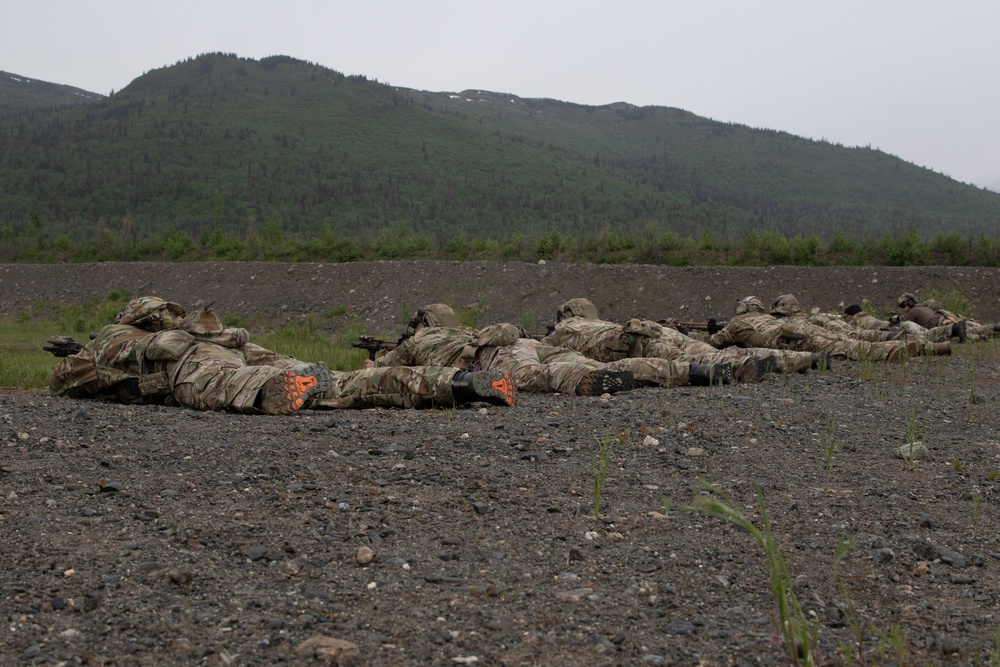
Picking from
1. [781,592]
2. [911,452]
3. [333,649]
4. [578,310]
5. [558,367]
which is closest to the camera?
[781,592]

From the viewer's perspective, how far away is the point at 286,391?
6.54m

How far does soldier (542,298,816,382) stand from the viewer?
29.1 feet

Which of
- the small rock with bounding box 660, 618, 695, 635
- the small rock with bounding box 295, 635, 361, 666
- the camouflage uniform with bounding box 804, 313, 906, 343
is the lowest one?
the small rock with bounding box 295, 635, 361, 666

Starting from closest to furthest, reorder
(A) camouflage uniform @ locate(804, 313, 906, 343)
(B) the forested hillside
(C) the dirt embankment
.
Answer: (A) camouflage uniform @ locate(804, 313, 906, 343)
(C) the dirt embankment
(B) the forested hillside

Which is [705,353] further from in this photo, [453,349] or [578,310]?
[453,349]

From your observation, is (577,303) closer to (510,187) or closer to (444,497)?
(444,497)

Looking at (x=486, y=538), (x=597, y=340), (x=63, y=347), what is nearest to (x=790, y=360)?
(x=597, y=340)

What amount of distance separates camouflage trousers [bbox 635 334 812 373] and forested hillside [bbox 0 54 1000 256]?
2372cm

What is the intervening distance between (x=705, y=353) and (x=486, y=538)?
256 inches

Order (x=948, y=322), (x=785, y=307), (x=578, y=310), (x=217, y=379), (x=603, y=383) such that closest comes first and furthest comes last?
(x=217, y=379), (x=603, y=383), (x=578, y=310), (x=785, y=307), (x=948, y=322)

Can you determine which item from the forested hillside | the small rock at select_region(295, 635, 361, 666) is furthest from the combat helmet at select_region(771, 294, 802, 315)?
the forested hillside

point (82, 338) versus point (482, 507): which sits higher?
point (482, 507)

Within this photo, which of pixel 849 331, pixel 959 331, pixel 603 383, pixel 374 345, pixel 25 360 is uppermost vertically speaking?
pixel 959 331

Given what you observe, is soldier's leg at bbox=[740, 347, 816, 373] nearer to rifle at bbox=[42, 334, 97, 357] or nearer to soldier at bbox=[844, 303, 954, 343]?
soldier at bbox=[844, 303, 954, 343]
